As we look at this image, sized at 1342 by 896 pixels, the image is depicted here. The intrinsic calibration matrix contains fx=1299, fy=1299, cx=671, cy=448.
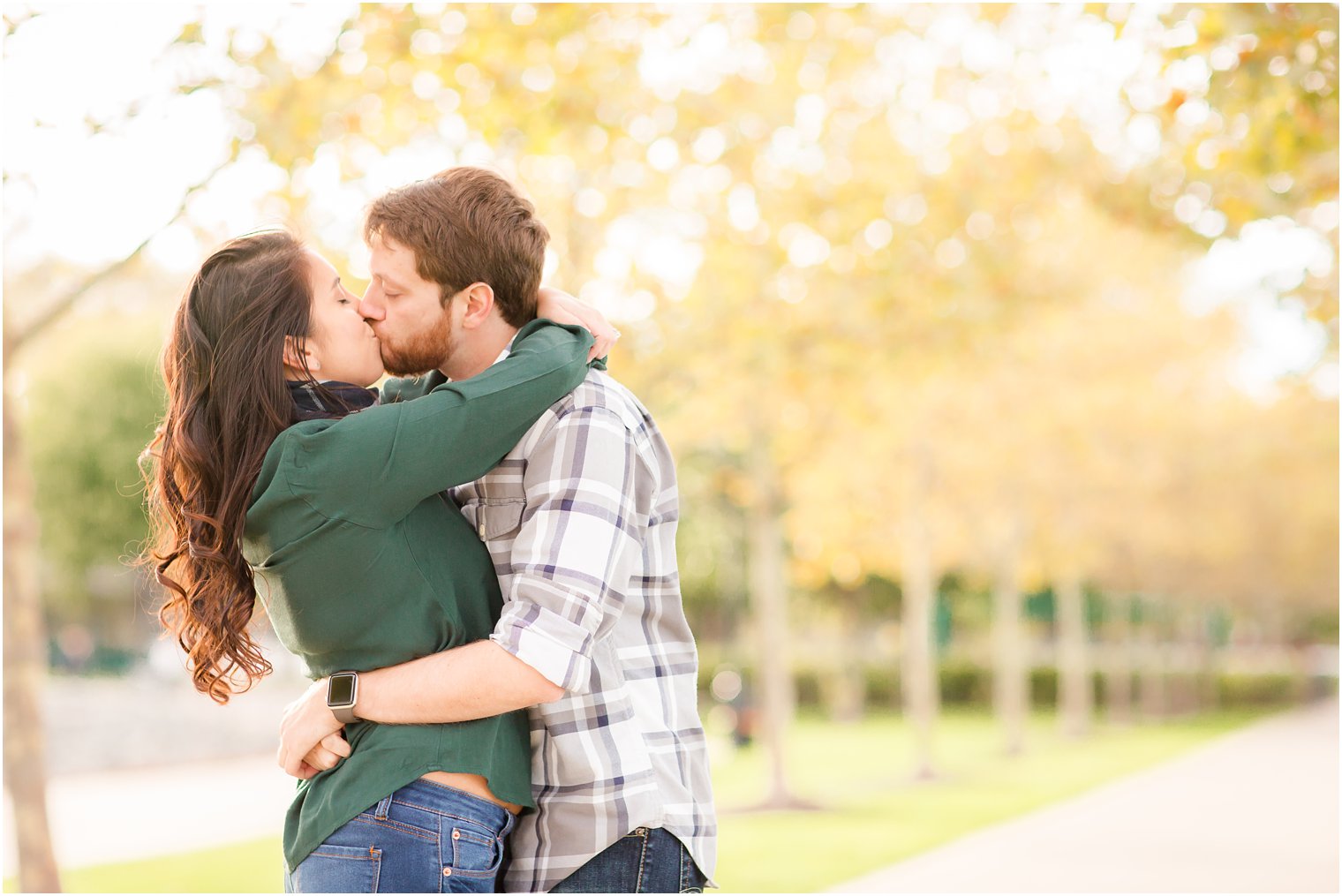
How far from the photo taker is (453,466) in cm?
217

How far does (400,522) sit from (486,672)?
0.99 feet

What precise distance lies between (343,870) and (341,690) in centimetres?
29

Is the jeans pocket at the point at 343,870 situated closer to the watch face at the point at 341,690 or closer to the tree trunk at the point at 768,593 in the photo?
the watch face at the point at 341,690

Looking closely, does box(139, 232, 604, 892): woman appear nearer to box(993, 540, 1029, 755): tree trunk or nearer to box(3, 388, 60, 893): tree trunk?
box(3, 388, 60, 893): tree trunk

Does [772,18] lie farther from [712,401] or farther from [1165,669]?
[1165,669]

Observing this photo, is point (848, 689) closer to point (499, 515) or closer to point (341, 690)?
point (499, 515)

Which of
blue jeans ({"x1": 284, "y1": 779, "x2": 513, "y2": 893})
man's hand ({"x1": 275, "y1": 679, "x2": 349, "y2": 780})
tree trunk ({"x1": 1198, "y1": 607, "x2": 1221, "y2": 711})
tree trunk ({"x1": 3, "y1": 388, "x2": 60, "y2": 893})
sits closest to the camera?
blue jeans ({"x1": 284, "y1": 779, "x2": 513, "y2": 893})

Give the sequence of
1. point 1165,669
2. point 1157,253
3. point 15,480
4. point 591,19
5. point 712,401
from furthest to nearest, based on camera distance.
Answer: point 1165,669
point 1157,253
point 712,401
point 591,19
point 15,480

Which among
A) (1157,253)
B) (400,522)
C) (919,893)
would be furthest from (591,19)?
(1157,253)

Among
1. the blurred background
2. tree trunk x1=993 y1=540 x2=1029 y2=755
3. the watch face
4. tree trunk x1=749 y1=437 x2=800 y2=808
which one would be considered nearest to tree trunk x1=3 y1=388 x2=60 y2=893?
the blurred background

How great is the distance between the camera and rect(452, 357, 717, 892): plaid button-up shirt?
7.12 ft

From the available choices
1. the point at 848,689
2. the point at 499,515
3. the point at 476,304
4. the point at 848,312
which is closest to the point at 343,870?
the point at 499,515

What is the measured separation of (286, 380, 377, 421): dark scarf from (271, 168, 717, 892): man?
13cm

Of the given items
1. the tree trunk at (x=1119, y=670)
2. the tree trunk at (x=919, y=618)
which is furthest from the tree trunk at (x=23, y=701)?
the tree trunk at (x=1119, y=670)
